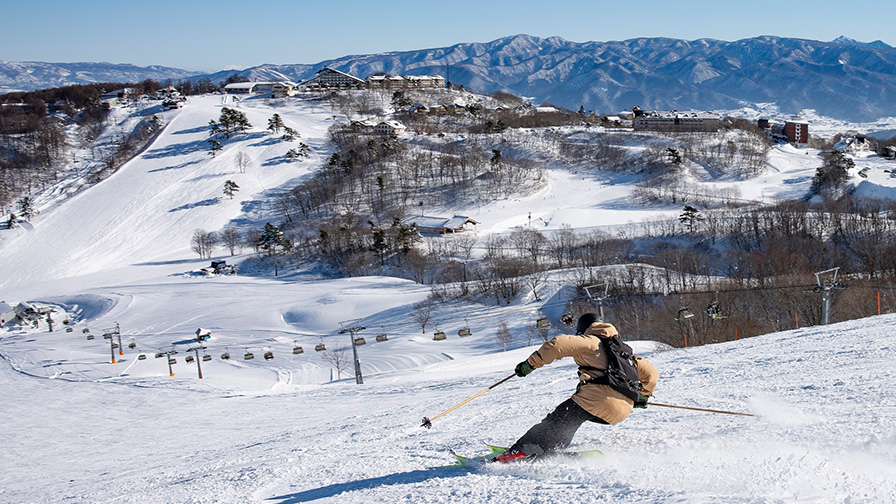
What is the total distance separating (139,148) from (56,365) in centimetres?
5211

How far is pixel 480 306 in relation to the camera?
27.6 meters

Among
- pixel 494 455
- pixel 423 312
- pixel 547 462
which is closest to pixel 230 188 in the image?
pixel 423 312

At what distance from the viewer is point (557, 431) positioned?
3.88m

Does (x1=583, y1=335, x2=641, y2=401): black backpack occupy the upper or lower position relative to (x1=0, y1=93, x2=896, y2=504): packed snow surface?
upper

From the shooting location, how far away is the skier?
365cm

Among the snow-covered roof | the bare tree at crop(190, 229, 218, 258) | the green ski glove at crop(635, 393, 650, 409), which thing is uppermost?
the snow-covered roof

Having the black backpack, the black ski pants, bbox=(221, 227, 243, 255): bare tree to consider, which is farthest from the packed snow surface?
bbox=(221, 227, 243, 255): bare tree

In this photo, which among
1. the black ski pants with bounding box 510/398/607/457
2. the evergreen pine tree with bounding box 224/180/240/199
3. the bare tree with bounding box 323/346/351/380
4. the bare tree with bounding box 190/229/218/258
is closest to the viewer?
the black ski pants with bounding box 510/398/607/457

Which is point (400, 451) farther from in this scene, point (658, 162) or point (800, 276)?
point (658, 162)

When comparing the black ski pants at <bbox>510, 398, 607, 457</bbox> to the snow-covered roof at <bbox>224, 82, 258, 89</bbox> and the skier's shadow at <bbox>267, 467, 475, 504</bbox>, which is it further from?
the snow-covered roof at <bbox>224, 82, 258, 89</bbox>

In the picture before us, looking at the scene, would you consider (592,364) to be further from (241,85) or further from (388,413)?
(241,85)

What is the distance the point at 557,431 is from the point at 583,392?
A: 13.0 inches

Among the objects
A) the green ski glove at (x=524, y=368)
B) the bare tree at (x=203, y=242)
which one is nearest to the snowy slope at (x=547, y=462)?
the green ski glove at (x=524, y=368)

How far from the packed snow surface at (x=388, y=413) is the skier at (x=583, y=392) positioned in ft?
0.62
